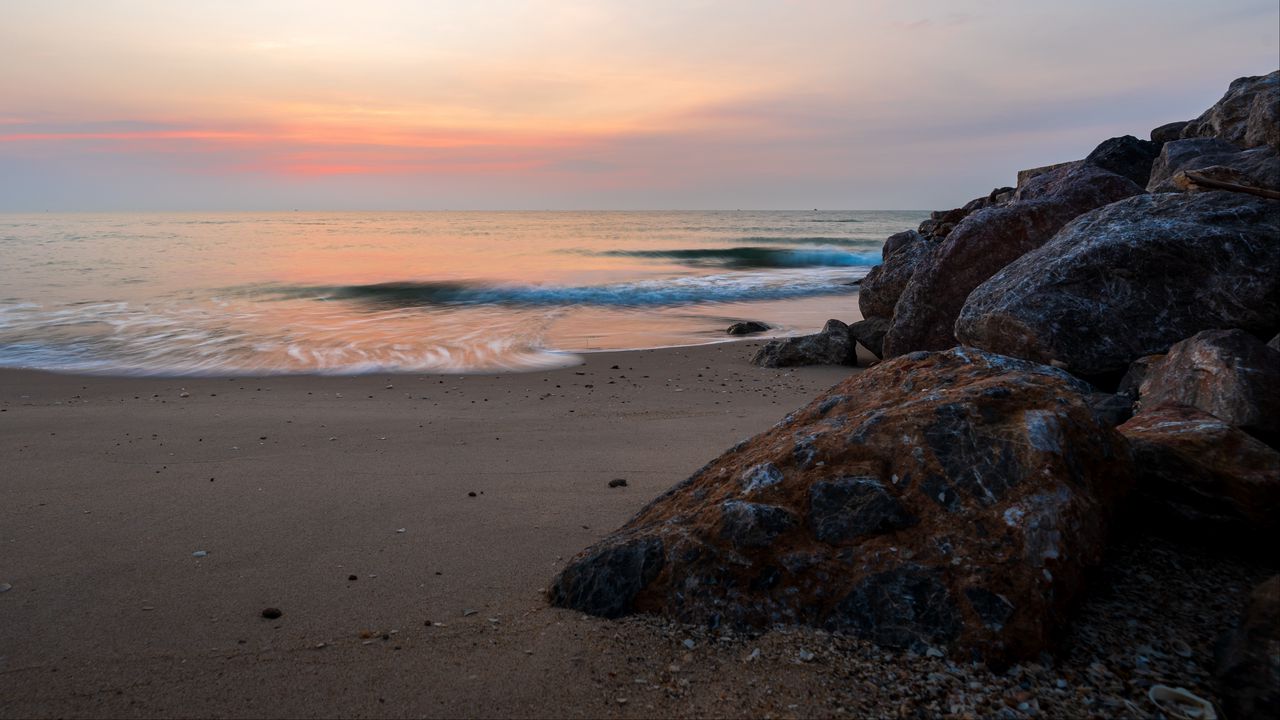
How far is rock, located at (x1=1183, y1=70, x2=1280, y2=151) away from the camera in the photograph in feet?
22.5

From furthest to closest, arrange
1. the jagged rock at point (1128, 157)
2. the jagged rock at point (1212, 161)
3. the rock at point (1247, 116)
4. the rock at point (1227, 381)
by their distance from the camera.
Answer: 1. the jagged rock at point (1128, 157)
2. the rock at point (1247, 116)
3. the jagged rock at point (1212, 161)
4. the rock at point (1227, 381)

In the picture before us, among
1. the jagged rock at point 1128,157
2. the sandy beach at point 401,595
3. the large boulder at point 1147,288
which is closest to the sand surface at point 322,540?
the sandy beach at point 401,595

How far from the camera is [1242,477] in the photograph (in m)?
2.58

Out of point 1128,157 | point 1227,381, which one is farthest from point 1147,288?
point 1128,157

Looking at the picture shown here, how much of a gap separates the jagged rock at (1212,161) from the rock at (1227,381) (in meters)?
2.50

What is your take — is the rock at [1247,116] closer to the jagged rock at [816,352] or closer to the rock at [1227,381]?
the jagged rock at [816,352]

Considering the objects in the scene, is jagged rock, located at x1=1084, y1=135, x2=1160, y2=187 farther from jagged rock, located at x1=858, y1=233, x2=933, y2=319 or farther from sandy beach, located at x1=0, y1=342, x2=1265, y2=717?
sandy beach, located at x1=0, y1=342, x2=1265, y2=717

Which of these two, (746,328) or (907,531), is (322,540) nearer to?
(907,531)

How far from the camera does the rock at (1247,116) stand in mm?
6852

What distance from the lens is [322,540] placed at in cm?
355

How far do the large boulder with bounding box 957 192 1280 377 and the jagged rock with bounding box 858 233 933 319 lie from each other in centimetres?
373

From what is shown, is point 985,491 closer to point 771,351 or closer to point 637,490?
point 637,490

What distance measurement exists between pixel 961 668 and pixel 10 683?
2.74 meters

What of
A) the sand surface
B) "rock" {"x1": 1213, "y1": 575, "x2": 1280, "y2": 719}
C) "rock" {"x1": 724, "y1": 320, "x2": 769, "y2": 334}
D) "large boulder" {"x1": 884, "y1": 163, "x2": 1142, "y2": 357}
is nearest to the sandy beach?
the sand surface
